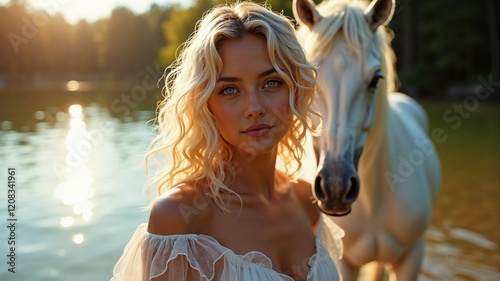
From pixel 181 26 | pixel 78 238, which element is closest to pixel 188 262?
pixel 78 238

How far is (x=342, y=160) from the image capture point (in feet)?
6.63

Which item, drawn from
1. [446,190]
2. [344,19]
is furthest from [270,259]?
[446,190]

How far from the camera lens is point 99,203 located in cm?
588

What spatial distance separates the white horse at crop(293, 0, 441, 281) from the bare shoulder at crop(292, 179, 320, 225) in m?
0.19

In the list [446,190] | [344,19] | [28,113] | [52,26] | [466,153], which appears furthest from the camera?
[52,26]

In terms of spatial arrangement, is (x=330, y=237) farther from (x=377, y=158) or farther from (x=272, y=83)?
(x=377, y=158)

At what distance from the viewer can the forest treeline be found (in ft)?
71.7

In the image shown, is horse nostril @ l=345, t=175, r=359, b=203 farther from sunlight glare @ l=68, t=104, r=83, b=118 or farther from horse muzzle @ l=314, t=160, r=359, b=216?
sunlight glare @ l=68, t=104, r=83, b=118

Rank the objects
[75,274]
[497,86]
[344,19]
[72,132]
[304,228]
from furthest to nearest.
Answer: [497,86] < [72,132] < [75,274] < [344,19] < [304,228]

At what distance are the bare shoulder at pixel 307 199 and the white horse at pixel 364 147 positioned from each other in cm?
19

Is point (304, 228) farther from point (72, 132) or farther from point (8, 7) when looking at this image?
point (8, 7)

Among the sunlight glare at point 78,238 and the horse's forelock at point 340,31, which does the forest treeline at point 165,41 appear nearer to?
the horse's forelock at point 340,31

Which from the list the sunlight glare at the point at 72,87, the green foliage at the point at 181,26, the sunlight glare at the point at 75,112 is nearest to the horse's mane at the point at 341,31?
the sunlight glare at the point at 75,112

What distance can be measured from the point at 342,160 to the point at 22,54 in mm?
39657
